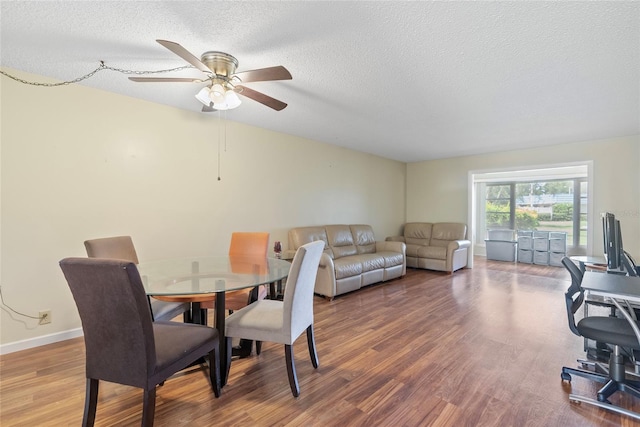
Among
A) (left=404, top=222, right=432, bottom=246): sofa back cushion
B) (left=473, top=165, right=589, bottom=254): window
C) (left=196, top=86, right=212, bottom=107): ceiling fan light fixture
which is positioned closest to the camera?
(left=196, top=86, right=212, bottom=107): ceiling fan light fixture

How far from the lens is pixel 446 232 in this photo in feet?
18.9

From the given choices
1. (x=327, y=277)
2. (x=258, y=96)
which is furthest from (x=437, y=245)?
(x=258, y=96)

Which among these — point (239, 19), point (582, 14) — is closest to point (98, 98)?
point (239, 19)

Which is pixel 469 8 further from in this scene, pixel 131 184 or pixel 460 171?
pixel 460 171

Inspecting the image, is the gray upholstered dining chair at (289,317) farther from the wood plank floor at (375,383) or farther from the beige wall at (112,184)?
the beige wall at (112,184)

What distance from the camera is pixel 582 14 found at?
63.7 inches

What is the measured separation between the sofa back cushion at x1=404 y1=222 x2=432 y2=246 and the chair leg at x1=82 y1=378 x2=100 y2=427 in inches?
225

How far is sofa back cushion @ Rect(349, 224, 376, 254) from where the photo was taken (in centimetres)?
504

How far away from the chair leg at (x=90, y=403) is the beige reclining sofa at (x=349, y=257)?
101 inches

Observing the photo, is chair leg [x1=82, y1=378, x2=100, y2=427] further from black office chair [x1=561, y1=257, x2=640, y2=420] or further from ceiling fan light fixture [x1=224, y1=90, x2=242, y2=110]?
black office chair [x1=561, y1=257, x2=640, y2=420]

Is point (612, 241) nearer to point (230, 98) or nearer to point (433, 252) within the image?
point (230, 98)

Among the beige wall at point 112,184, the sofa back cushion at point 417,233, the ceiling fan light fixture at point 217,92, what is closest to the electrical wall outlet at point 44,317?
→ the beige wall at point 112,184

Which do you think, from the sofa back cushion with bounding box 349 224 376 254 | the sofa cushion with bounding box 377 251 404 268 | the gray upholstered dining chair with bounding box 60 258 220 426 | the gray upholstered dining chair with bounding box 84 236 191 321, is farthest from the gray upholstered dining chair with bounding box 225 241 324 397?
the sofa back cushion with bounding box 349 224 376 254

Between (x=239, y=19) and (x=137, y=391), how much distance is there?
2504 mm
